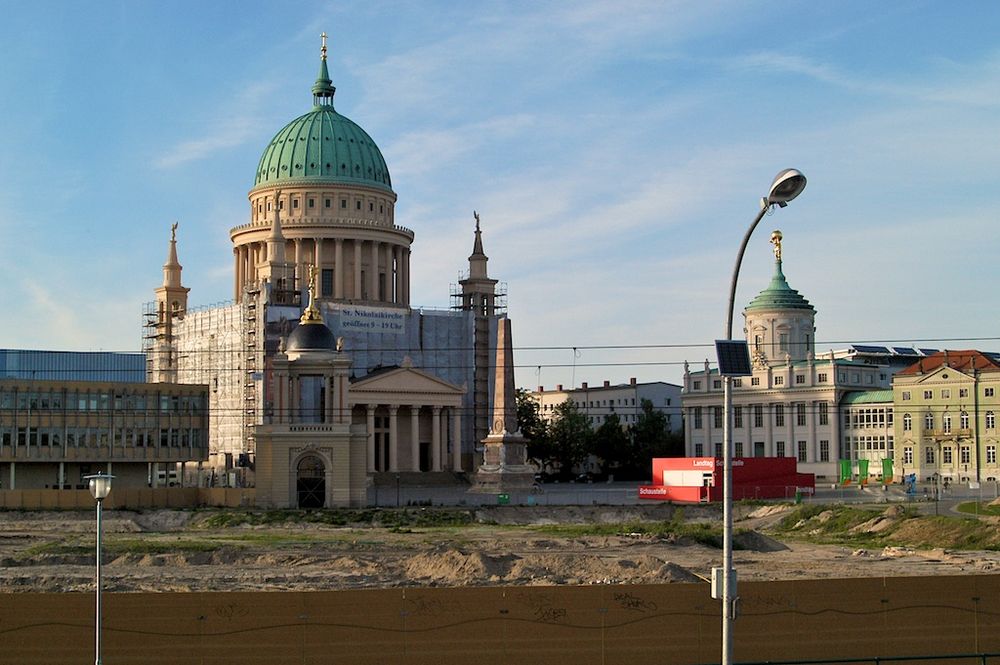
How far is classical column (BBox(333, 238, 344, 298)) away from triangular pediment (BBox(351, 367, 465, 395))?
51.9 feet

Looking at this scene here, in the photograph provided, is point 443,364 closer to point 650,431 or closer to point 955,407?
point 650,431

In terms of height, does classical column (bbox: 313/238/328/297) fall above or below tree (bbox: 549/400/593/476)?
above

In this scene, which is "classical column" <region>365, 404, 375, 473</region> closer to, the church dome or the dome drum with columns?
the dome drum with columns

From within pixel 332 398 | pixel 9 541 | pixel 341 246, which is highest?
pixel 341 246

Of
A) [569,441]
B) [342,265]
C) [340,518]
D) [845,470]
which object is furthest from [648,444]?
[340,518]

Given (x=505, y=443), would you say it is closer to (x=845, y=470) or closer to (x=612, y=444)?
(x=845, y=470)

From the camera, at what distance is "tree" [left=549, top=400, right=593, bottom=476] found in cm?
15900

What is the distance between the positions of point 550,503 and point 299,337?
21.1 meters

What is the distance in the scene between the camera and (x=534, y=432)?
6280 inches

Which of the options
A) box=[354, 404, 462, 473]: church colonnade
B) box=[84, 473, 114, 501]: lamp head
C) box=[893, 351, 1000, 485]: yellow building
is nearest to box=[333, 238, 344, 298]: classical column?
box=[354, 404, 462, 473]: church colonnade

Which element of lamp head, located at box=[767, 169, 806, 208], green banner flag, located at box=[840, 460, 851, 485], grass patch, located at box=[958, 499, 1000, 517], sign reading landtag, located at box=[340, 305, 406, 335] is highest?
sign reading landtag, located at box=[340, 305, 406, 335]

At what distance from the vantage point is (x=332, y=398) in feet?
337

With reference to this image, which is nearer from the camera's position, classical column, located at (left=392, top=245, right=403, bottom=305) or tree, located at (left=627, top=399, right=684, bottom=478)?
classical column, located at (left=392, top=245, right=403, bottom=305)

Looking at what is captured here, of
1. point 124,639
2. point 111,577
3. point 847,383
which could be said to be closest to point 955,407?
point 847,383
